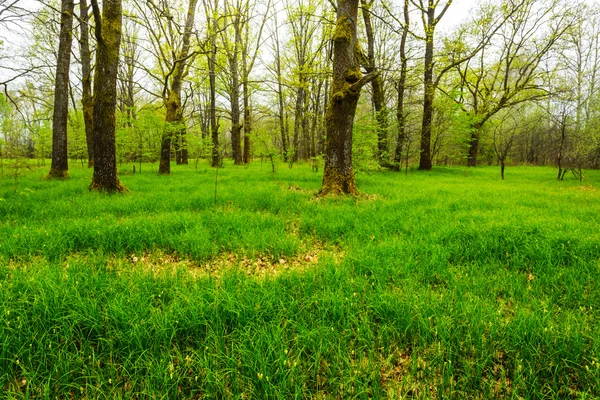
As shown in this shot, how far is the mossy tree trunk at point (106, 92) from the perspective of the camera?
20.9ft

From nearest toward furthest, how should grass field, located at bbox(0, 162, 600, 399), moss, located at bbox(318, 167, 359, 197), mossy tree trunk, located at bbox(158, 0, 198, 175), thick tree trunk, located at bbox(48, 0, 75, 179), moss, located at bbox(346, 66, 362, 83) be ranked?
grass field, located at bbox(0, 162, 600, 399), moss, located at bbox(346, 66, 362, 83), moss, located at bbox(318, 167, 359, 197), thick tree trunk, located at bbox(48, 0, 75, 179), mossy tree trunk, located at bbox(158, 0, 198, 175)

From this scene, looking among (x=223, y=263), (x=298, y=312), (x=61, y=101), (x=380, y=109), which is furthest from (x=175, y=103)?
(x=298, y=312)

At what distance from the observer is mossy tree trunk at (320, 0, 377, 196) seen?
20.1 feet

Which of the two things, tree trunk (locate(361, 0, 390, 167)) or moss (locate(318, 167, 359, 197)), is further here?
tree trunk (locate(361, 0, 390, 167))

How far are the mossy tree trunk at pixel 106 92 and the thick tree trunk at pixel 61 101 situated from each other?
391 cm

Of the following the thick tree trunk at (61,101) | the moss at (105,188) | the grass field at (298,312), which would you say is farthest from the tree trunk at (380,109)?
the thick tree trunk at (61,101)

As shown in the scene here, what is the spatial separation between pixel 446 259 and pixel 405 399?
6.86 ft

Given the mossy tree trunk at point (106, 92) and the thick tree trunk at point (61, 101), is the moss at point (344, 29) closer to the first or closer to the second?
the mossy tree trunk at point (106, 92)

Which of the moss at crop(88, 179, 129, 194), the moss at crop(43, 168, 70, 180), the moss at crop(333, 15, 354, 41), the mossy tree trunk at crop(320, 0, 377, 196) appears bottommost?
the moss at crop(88, 179, 129, 194)

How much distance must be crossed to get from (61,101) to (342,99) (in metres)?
10.2

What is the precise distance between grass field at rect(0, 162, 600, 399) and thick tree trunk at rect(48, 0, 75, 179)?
692 centimetres

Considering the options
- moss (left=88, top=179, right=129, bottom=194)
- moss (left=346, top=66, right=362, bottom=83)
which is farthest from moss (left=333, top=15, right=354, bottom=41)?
moss (left=88, top=179, right=129, bottom=194)

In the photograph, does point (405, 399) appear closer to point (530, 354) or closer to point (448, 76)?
point (530, 354)

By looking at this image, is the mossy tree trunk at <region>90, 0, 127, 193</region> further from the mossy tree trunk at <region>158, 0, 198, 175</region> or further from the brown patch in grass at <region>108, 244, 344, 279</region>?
the brown patch in grass at <region>108, 244, 344, 279</region>
